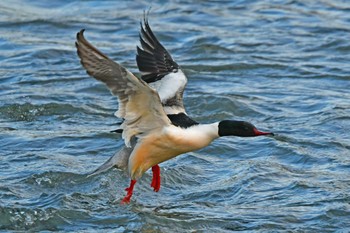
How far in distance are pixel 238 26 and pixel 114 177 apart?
7477 mm

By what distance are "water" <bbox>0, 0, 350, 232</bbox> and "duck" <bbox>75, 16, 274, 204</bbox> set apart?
49 cm

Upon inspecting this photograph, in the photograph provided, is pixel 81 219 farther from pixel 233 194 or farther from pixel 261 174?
pixel 261 174

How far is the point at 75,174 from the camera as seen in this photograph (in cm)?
970

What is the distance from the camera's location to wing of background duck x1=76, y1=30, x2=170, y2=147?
745 cm

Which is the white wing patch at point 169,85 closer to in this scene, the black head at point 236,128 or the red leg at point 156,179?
the red leg at point 156,179

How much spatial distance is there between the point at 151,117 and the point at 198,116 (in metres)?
3.56

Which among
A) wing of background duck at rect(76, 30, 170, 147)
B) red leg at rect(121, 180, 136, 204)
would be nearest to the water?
Answer: red leg at rect(121, 180, 136, 204)

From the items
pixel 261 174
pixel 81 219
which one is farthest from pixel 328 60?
pixel 81 219

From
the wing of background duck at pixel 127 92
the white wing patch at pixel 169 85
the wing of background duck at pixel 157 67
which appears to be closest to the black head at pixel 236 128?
the wing of background duck at pixel 127 92

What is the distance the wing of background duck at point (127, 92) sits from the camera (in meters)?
7.45

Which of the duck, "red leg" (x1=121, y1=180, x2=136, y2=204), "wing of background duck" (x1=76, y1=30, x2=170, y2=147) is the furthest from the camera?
"red leg" (x1=121, y1=180, x2=136, y2=204)

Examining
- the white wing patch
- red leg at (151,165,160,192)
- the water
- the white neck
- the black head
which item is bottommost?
the water

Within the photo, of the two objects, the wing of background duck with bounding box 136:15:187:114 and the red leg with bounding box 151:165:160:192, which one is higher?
the wing of background duck with bounding box 136:15:187:114

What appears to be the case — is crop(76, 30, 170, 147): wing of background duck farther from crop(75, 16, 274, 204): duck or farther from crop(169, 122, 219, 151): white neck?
crop(169, 122, 219, 151): white neck
